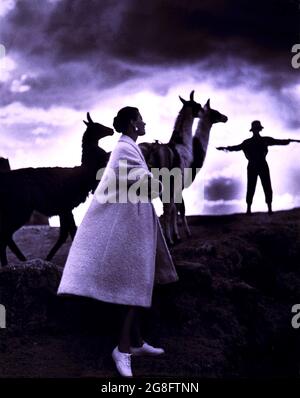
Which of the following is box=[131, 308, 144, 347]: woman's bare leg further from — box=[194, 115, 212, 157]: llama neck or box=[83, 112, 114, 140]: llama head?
box=[194, 115, 212, 157]: llama neck

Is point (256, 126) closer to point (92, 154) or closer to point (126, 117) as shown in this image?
point (92, 154)

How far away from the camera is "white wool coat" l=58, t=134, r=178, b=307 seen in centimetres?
442

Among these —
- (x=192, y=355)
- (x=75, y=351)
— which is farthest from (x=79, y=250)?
(x=192, y=355)

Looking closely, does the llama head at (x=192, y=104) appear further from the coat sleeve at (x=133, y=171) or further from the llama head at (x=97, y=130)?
the coat sleeve at (x=133, y=171)

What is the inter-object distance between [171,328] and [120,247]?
117cm

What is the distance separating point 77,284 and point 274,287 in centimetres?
283

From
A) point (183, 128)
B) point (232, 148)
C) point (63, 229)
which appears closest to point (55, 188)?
point (63, 229)

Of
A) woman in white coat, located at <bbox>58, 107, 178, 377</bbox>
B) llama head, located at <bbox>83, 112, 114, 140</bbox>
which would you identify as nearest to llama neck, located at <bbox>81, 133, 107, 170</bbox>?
llama head, located at <bbox>83, 112, 114, 140</bbox>

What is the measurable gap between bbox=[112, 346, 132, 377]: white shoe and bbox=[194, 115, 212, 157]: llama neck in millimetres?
4741

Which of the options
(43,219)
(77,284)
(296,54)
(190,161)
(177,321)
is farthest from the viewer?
(43,219)

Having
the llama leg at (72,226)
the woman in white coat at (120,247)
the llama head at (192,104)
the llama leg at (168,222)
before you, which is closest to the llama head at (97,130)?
the llama leg at (72,226)

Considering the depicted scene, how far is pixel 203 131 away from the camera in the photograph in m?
8.81
